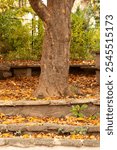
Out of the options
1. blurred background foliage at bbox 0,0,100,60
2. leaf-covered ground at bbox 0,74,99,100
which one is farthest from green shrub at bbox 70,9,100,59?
leaf-covered ground at bbox 0,74,99,100

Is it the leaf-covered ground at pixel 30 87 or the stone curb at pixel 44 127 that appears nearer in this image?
the stone curb at pixel 44 127

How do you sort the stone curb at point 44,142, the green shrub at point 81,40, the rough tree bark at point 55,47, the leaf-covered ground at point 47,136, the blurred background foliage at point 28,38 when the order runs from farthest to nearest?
1. the green shrub at point 81,40
2. the blurred background foliage at point 28,38
3. the rough tree bark at point 55,47
4. the leaf-covered ground at point 47,136
5. the stone curb at point 44,142

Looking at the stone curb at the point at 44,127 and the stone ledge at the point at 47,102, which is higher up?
the stone ledge at the point at 47,102

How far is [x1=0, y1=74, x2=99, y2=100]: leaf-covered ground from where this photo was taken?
30.7ft

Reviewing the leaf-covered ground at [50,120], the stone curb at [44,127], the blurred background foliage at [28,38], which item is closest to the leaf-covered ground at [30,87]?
the leaf-covered ground at [50,120]

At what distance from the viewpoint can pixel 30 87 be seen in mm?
10953

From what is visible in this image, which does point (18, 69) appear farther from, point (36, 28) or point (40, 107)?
point (40, 107)

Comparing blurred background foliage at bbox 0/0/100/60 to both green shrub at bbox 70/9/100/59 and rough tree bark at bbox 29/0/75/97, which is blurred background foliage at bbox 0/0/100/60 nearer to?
green shrub at bbox 70/9/100/59

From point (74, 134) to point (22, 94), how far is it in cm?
268

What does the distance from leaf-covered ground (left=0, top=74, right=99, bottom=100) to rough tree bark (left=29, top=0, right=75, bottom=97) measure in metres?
0.37

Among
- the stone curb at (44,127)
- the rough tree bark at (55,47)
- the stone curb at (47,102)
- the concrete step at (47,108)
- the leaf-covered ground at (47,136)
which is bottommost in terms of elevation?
the leaf-covered ground at (47,136)

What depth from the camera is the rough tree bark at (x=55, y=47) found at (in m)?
8.89

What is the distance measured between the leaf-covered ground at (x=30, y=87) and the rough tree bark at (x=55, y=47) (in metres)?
0.37

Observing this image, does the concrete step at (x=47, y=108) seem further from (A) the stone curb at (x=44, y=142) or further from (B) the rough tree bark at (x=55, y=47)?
(A) the stone curb at (x=44, y=142)
